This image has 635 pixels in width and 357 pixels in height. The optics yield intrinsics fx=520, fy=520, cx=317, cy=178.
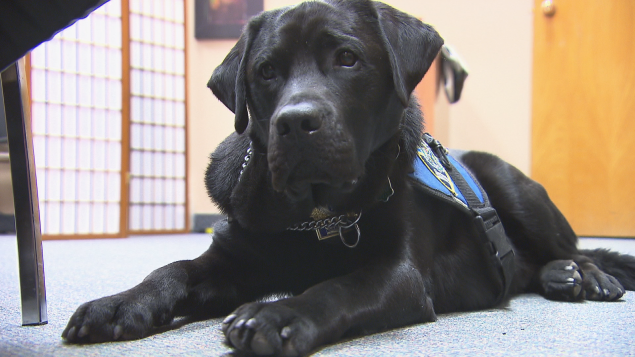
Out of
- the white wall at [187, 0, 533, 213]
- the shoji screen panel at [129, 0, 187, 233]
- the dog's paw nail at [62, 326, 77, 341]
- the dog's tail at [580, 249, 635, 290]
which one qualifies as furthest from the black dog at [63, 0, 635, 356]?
the shoji screen panel at [129, 0, 187, 233]

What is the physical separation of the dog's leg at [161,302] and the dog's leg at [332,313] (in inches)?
8.4

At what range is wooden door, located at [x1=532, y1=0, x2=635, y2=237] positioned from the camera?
3980 mm

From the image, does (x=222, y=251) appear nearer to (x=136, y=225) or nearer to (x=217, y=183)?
(x=217, y=183)

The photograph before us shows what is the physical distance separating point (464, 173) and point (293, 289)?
71 centimetres

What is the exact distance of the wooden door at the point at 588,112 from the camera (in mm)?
3980

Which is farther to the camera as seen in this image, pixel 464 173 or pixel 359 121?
pixel 464 173

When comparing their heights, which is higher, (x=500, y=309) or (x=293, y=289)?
(x=293, y=289)

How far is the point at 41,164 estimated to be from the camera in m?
4.03

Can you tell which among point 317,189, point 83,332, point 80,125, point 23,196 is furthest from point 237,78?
point 80,125

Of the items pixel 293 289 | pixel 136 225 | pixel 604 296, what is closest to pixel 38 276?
pixel 293 289

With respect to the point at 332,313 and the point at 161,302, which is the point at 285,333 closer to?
the point at 332,313

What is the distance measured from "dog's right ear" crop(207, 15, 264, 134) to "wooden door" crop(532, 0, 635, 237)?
3.54 meters

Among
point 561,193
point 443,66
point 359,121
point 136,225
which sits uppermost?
point 443,66

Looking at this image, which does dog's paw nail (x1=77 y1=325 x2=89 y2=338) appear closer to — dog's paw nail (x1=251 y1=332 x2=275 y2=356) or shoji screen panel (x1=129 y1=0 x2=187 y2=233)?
dog's paw nail (x1=251 y1=332 x2=275 y2=356)
